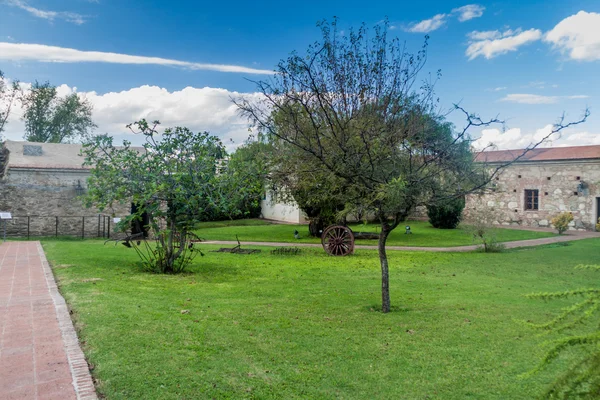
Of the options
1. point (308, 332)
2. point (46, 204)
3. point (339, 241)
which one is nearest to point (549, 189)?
point (339, 241)

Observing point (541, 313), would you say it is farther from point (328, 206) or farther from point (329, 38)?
point (328, 206)

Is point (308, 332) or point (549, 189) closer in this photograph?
point (308, 332)

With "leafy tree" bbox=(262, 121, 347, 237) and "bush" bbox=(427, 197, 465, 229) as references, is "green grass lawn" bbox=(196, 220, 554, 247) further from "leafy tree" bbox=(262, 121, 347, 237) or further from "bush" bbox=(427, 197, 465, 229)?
"leafy tree" bbox=(262, 121, 347, 237)

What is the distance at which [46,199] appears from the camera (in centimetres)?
2111

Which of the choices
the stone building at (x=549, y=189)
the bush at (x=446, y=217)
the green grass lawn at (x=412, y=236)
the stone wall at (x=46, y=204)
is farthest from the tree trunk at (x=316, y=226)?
the stone wall at (x=46, y=204)

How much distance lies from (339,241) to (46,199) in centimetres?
1430

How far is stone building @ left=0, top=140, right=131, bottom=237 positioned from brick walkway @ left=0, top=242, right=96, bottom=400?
1333cm

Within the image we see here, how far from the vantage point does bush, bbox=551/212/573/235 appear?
22.4m

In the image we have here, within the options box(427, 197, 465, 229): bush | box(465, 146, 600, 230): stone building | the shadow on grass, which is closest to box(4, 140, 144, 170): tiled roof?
the shadow on grass

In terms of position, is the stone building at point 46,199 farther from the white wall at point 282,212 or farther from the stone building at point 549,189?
the stone building at point 549,189

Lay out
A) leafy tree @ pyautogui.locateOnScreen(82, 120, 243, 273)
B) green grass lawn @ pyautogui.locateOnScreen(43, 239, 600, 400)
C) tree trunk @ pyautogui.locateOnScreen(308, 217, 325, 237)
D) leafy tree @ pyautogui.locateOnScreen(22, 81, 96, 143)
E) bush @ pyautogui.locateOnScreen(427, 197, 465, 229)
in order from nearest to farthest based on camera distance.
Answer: green grass lawn @ pyautogui.locateOnScreen(43, 239, 600, 400)
leafy tree @ pyautogui.locateOnScreen(82, 120, 243, 273)
tree trunk @ pyautogui.locateOnScreen(308, 217, 325, 237)
bush @ pyautogui.locateOnScreen(427, 197, 465, 229)
leafy tree @ pyautogui.locateOnScreen(22, 81, 96, 143)

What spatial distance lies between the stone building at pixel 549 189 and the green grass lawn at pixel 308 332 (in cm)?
1508

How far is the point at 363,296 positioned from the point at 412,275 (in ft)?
9.61

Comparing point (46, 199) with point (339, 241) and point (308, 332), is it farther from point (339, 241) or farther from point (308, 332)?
point (308, 332)
